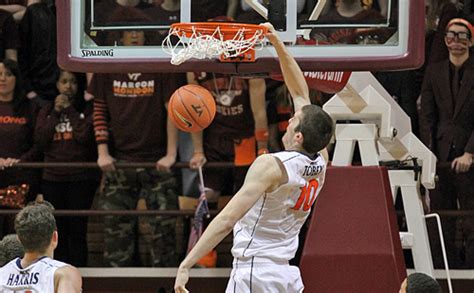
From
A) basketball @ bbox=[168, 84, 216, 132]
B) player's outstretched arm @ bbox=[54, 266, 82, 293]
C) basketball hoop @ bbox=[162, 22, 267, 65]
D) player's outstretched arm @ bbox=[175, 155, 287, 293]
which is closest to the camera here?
player's outstretched arm @ bbox=[54, 266, 82, 293]

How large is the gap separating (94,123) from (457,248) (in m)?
3.24

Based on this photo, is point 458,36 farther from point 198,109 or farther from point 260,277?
point 260,277

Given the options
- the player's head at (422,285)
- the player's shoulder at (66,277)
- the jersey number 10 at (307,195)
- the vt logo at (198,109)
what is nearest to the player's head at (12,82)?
the vt logo at (198,109)

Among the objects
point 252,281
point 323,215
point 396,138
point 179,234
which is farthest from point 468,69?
point 252,281

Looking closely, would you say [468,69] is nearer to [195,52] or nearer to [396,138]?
[396,138]

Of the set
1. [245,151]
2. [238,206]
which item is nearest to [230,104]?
[245,151]

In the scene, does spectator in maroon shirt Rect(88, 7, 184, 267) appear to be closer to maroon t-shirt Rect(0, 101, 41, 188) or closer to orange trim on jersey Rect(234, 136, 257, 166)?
orange trim on jersey Rect(234, 136, 257, 166)

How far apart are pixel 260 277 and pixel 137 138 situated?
375cm

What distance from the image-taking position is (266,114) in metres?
9.16

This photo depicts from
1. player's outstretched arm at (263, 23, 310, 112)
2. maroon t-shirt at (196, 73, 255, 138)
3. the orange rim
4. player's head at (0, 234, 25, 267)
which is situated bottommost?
maroon t-shirt at (196, 73, 255, 138)

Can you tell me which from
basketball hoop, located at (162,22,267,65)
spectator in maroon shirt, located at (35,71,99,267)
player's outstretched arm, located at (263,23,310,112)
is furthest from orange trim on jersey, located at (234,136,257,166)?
player's outstretched arm, located at (263,23,310,112)

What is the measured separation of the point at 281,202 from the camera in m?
5.88

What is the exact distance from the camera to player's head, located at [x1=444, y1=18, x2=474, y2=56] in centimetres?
892

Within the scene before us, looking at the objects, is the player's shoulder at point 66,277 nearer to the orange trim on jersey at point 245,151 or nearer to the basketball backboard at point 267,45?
the basketball backboard at point 267,45
